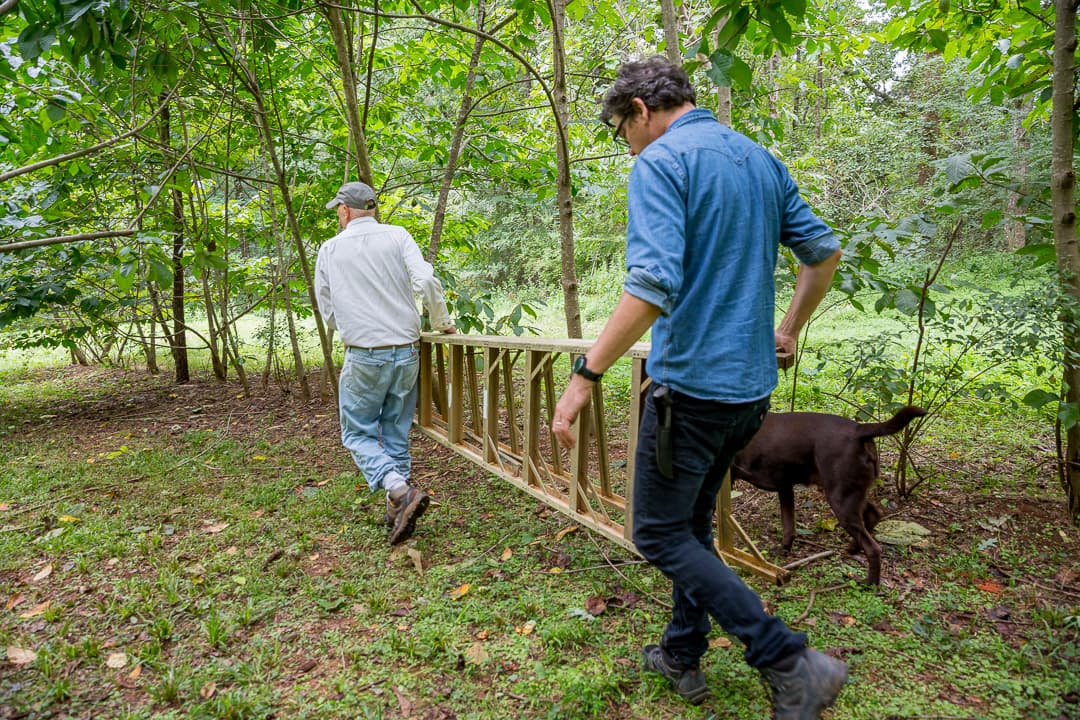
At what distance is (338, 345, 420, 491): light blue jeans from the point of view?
154 inches

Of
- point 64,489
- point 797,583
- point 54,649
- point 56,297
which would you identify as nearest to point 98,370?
point 56,297

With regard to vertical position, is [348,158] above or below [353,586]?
above

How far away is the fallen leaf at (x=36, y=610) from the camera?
302cm

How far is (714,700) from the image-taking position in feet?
7.48

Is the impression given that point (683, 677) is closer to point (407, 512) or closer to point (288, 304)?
point (407, 512)

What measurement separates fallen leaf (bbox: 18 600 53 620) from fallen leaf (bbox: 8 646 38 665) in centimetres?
31

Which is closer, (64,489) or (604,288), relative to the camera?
(64,489)

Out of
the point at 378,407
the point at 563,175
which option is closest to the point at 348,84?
the point at 563,175

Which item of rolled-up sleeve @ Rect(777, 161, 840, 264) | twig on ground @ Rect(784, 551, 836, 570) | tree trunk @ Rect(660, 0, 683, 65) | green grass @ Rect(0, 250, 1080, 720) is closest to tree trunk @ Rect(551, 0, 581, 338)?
tree trunk @ Rect(660, 0, 683, 65)

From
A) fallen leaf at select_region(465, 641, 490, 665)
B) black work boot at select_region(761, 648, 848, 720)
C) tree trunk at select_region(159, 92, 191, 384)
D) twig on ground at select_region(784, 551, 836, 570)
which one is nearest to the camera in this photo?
black work boot at select_region(761, 648, 848, 720)

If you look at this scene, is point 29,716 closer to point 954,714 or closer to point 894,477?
point 954,714

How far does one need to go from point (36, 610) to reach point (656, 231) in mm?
3357

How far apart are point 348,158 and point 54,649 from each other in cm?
456

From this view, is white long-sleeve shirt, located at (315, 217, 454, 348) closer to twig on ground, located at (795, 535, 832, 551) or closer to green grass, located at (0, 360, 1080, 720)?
green grass, located at (0, 360, 1080, 720)
